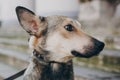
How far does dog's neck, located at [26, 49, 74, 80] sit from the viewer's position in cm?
116

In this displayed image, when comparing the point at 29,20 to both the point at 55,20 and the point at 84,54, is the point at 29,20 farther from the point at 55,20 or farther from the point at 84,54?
the point at 84,54

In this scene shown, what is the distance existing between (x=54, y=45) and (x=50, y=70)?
0.07m

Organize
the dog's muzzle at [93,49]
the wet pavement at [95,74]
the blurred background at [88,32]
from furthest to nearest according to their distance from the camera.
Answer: the blurred background at [88,32] → the wet pavement at [95,74] → the dog's muzzle at [93,49]

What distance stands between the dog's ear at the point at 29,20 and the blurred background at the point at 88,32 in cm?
191

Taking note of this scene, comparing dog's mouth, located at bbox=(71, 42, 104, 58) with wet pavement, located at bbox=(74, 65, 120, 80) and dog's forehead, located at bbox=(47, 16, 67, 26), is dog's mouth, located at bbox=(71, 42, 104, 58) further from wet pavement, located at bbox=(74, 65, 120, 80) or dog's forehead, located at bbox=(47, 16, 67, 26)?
wet pavement, located at bbox=(74, 65, 120, 80)

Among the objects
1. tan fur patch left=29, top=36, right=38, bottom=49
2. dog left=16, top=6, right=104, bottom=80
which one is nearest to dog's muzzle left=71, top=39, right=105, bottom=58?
dog left=16, top=6, right=104, bottom=80

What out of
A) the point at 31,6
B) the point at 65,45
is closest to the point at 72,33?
the point at 65,45

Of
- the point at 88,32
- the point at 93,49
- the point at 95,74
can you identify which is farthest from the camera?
the point at 88,32

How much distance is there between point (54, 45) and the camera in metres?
1.16

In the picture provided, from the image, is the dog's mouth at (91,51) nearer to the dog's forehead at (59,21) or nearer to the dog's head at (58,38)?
the dog's head at (58,38)

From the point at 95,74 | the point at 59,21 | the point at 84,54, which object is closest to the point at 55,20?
the point at 59,21

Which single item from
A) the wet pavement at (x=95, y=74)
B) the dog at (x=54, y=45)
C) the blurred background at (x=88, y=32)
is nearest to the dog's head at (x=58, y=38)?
the dog at (x=54, y=45)

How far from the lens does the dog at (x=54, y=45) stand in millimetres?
1146

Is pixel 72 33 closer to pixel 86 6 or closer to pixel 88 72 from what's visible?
pixel 88 72
